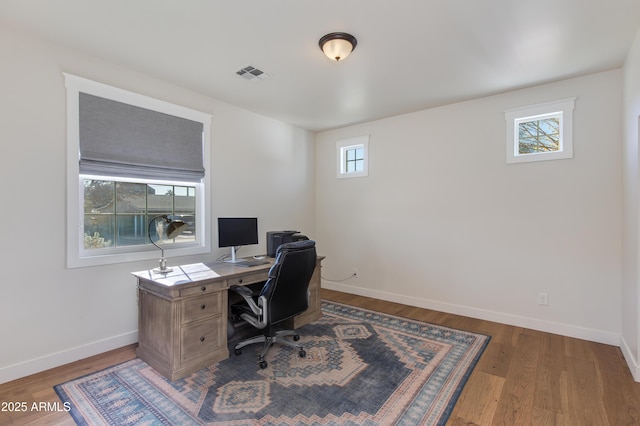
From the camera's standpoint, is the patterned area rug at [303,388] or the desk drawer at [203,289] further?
the desk drawer at [203,289]

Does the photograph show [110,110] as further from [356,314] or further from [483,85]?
[483,85]

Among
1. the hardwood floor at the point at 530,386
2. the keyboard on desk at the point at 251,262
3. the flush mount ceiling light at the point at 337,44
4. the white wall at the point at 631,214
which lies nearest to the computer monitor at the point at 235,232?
the keyboard on desk at the point at 251,262

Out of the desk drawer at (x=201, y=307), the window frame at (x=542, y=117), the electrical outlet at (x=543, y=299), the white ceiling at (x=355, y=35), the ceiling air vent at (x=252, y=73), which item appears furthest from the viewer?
the electrical outlet at (x=543, y=299)

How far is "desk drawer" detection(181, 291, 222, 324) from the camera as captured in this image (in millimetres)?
2404

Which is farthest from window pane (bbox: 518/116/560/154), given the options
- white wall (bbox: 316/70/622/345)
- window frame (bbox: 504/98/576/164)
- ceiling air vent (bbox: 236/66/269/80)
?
ceiling air vent (bbox: 236/66/269/80)

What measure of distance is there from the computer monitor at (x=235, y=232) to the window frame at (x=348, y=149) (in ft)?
6.14

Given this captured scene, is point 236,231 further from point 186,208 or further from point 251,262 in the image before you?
point 186,208

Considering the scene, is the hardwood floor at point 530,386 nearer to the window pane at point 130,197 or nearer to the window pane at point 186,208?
the window pane at point 186,208

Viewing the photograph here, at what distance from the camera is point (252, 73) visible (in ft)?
9.86

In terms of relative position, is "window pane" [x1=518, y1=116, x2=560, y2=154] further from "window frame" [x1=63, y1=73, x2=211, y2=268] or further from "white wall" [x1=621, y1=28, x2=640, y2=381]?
"window frame" [x1=63, y1=73, x2=211, y2=268]

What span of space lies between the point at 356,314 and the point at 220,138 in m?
2.73

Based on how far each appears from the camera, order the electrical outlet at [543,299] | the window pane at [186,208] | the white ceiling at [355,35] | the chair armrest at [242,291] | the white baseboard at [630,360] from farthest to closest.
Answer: the window pane at [186,208] < the electrical outlet at [543,299] < the chair armrest at [242,291] < the white baseboard at [630,360] < the white ceiling at [355,35]

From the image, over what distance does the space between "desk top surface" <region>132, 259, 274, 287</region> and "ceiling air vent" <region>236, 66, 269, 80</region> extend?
1.91 meters

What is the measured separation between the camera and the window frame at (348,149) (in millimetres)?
4648
